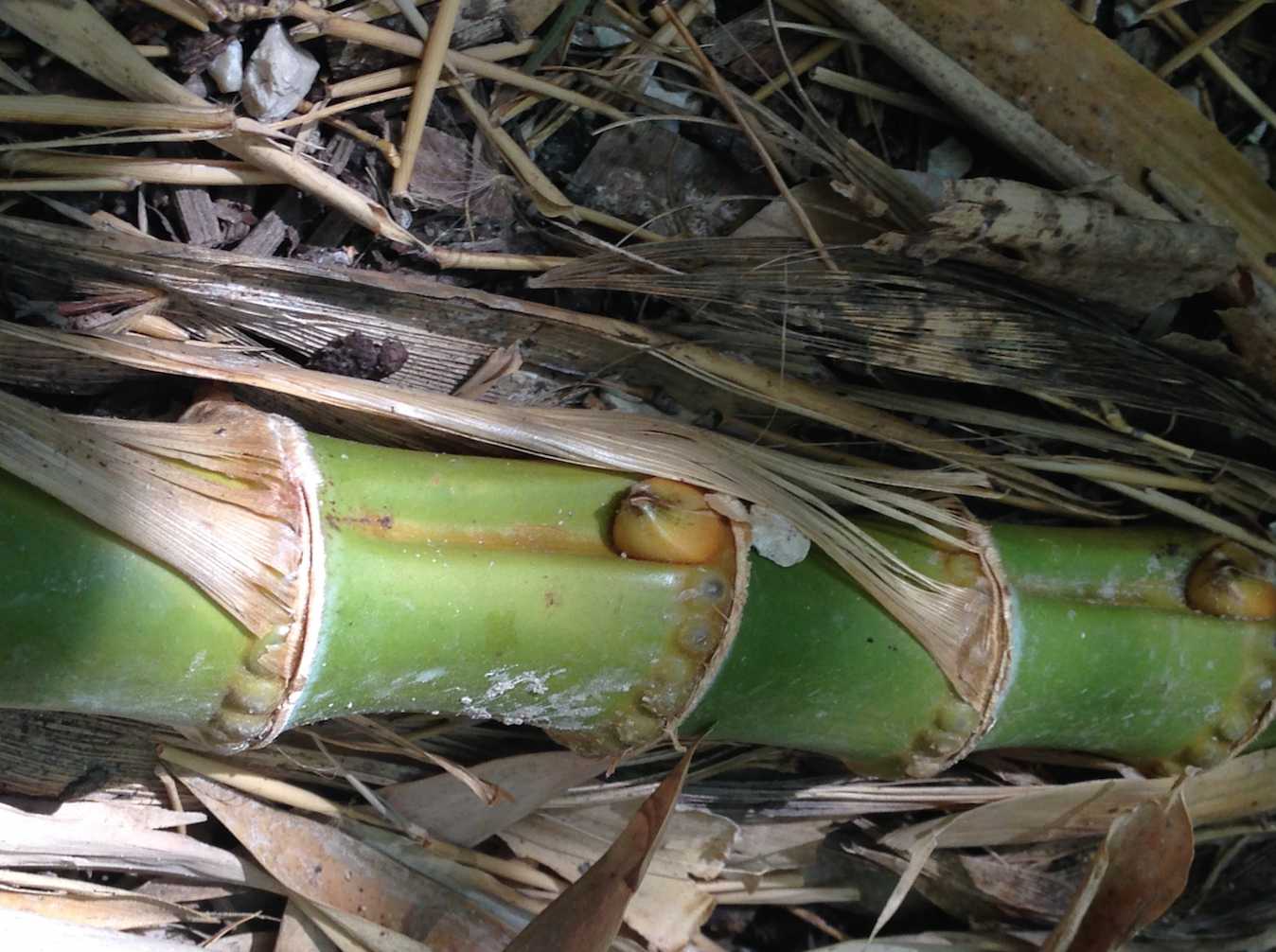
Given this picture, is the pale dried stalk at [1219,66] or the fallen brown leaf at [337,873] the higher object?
→ the pale dried stalk at [1219,66]

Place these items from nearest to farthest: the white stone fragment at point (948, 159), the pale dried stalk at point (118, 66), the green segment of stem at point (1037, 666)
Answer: the pale dried stalk at point (118, 66) < the green segment of stem at point (1037, 666) < the white stone fragment at point (948, 159)

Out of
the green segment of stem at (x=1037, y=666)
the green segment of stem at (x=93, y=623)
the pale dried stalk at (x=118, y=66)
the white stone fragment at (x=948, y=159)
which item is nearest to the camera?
the green segment of stem at (x=93, y=623)

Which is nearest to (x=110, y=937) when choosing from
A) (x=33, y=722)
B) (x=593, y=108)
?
(x=33, y=722)

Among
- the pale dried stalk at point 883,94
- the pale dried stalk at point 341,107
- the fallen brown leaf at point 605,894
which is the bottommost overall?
the fallen brown leaf at point 605,894

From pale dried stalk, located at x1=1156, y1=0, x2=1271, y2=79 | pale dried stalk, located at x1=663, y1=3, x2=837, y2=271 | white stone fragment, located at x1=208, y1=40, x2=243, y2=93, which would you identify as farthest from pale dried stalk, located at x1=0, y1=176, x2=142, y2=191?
pale dried stalk, located at x1=1156, y1=0, x2=1271, y2=79

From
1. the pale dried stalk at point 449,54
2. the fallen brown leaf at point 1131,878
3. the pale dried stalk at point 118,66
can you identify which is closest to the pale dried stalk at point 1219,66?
the pale dried stalk at point 449,54

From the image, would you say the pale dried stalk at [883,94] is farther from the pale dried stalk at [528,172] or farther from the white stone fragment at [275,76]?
the white stone fragment at [275,76]

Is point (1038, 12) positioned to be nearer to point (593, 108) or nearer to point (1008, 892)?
point (593, 108)
